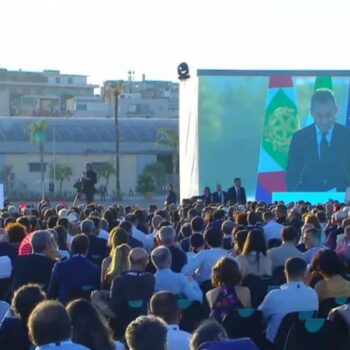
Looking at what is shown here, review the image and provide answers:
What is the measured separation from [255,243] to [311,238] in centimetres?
156

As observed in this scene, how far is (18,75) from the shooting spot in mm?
139375

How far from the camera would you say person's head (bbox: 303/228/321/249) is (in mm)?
11992

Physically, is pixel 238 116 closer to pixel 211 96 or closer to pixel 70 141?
pixel 211 96

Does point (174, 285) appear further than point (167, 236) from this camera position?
No

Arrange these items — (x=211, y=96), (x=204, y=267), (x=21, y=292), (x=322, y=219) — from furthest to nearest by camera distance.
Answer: (x=211, y=96)
(x=322, y=219)
(x=204, y=267)
(x=21, y=292)

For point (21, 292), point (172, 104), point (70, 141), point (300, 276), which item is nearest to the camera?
point (21, 292)

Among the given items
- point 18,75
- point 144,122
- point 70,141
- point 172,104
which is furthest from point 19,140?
point 18,75

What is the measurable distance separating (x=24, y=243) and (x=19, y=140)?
194 feet

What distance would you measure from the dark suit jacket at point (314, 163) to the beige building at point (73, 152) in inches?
1429

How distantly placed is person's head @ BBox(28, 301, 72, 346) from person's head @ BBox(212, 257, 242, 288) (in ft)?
10.5

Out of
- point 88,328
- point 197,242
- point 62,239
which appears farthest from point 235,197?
point 88,328

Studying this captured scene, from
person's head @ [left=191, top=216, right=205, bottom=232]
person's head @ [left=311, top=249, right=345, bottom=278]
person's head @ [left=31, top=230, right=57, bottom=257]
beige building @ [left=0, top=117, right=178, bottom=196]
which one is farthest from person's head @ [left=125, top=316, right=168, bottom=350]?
beige building @ [left=0, top=117, right=178, bottom=196]

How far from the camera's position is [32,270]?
9.97 m

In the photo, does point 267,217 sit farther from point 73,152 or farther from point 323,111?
point 73,152
